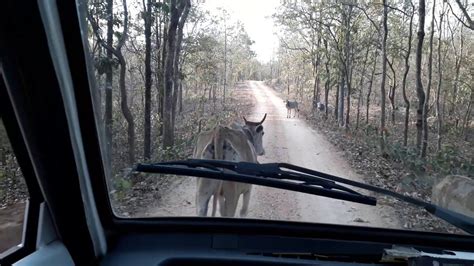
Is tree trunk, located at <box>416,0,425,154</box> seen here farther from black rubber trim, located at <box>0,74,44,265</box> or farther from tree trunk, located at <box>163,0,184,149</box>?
black rubber trim, located at <box>0,74,44,265</box>

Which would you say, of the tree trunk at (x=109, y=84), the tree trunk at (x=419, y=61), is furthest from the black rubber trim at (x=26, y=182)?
the tree trunk at (x=419, y=61)

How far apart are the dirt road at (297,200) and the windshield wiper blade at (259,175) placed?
25 centimetres

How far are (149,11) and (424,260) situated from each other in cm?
175

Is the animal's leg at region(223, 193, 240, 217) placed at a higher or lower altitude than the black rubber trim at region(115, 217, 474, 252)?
lower

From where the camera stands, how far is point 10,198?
161 centimetres

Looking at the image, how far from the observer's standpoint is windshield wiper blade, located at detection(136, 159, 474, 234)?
6.10 ft

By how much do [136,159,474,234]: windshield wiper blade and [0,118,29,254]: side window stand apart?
0.56 m

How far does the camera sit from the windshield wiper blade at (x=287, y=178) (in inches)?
73.2

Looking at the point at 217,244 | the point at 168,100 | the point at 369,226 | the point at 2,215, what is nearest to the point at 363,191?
the point at 369,226

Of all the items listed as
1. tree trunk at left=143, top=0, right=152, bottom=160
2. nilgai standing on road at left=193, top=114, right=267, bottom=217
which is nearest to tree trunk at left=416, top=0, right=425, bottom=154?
nilgai standing on road at left=193, top=114, right=267, bottom=217

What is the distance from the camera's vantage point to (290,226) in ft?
6.14

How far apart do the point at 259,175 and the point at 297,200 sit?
87 centimetres

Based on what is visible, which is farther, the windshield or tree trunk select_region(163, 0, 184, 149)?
tree trunk select_region(163, 0, 184, 149)

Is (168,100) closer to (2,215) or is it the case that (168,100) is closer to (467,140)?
(2,215)
